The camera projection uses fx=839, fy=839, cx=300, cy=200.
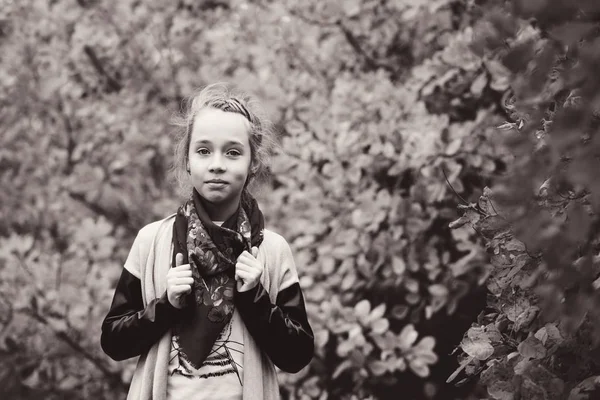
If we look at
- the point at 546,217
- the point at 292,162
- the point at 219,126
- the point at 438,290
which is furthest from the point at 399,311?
the point at 546,217

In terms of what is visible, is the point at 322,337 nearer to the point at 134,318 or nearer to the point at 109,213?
the point at 109,213

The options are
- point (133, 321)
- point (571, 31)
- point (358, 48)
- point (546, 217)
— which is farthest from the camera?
point (358, 48)

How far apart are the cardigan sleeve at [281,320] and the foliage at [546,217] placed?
39 centimetres

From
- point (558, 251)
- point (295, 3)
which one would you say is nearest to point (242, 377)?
point (558, 251)

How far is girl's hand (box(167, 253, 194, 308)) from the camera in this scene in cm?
190

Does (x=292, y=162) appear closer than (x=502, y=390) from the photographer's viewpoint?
No

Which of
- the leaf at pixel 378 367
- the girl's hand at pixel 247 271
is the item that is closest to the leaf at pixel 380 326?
the leaf at pixel 378 367

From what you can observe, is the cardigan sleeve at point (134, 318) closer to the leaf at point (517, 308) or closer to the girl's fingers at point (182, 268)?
the girl's fingers at point (182, 268)

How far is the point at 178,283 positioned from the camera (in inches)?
74.9

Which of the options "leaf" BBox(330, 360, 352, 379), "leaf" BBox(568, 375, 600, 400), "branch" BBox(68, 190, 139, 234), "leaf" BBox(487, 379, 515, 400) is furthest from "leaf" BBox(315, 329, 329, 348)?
"leaf" BBox(568, 375, 600, 400)

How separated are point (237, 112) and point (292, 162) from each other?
1842 mm

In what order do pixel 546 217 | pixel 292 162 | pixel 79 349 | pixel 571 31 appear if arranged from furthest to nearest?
1. pixel 79 349
2. pixel 292 162
3. pixel 546 217
4. pixel 571 31

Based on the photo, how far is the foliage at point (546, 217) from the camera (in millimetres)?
1074

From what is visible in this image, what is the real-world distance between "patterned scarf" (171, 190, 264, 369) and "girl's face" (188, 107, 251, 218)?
52 mm
